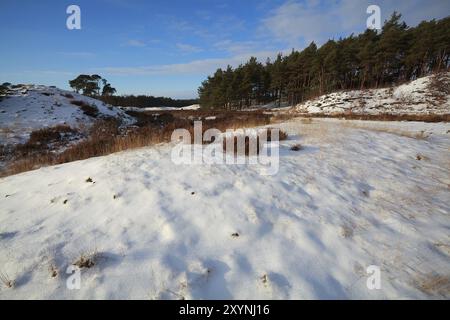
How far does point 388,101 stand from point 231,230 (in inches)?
1225

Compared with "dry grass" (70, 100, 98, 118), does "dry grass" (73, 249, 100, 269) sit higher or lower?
lower

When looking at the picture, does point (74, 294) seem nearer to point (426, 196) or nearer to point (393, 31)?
point (426, 196)

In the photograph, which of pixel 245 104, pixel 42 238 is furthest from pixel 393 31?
pixel 42 238

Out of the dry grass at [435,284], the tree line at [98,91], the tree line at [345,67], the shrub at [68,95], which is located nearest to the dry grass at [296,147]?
the dry grass at [435,284]

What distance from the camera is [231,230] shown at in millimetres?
3240

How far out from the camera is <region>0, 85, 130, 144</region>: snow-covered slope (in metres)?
12.7

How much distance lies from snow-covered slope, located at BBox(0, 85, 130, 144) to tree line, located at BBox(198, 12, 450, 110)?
30202 mm

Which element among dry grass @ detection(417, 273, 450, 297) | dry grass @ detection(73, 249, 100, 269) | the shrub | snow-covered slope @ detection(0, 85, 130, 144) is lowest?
dry grass @ detection(417, 273, 450, 297)

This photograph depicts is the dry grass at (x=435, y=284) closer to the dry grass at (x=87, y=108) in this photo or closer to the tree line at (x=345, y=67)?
the dry grass at (x=87, y=108)

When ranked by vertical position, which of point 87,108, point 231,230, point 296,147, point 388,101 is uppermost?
point 388,101

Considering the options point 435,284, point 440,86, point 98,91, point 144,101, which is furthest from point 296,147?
point 144,101

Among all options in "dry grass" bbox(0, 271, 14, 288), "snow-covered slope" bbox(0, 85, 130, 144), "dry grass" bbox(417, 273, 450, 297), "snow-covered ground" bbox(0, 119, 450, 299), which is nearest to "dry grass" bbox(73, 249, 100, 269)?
"snow-covered ground" bbox(0, 119, 450, 299)

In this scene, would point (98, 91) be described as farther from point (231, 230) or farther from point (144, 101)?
point (231, 230)

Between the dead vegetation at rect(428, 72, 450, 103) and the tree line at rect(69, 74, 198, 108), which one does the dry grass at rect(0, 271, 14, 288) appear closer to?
the dead vegetation at rect(428, 72, 450, 103)
